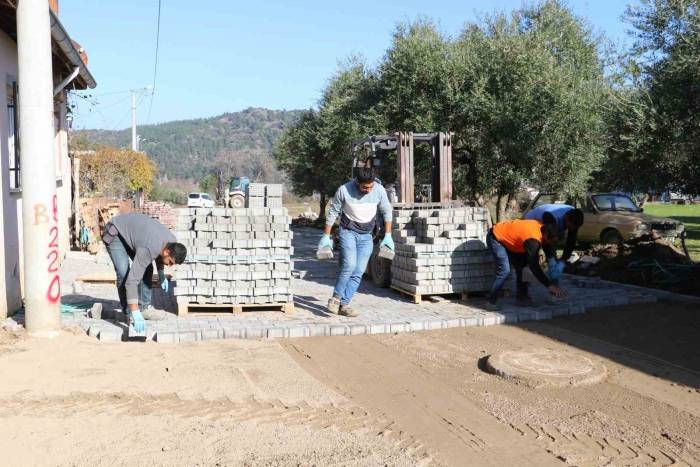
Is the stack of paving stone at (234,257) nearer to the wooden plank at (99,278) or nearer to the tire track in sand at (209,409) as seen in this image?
the tire track in sand at (209,409)

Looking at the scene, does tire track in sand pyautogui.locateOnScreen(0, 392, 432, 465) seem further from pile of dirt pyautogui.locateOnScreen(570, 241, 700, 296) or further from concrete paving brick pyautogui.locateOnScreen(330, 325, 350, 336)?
pile of dirt pyautogui.locateOnScreen(570, 241, 700, 296)

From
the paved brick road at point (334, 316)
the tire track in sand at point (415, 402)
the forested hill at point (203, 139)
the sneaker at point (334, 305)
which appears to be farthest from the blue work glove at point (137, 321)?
the forested hill at point (203, 139)

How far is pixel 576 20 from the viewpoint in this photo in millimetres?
15789

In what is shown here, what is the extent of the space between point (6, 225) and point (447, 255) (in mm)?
5690

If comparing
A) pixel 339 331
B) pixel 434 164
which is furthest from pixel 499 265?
pixel 434 164

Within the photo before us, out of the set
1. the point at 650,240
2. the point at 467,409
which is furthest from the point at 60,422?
the point at 650,240

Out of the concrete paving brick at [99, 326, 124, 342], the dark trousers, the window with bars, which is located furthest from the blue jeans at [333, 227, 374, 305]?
the window with bars

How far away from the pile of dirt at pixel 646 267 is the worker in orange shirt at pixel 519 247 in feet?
9.13

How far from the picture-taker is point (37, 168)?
6773 millimetres

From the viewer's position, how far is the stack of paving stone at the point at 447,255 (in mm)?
8836

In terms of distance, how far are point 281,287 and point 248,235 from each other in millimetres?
796

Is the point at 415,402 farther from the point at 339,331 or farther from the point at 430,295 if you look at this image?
the point at 430,295

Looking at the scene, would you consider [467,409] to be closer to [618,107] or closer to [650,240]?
[618,107]

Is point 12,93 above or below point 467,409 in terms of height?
above
